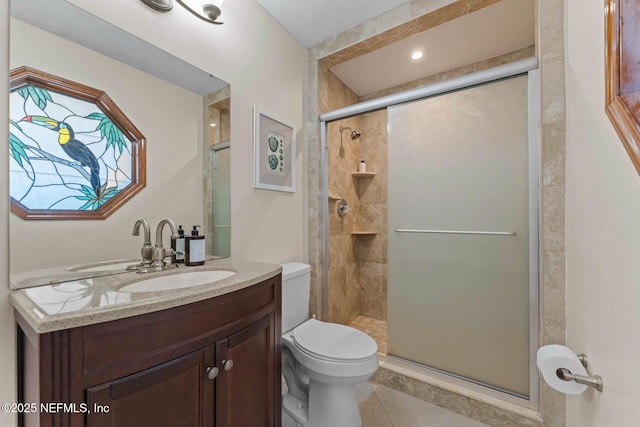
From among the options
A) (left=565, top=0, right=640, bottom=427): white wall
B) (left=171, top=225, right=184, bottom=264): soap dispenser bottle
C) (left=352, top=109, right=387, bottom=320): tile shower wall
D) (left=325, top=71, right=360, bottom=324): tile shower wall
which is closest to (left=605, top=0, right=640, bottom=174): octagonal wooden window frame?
(left=565, top=0, right=640, bottom=427): white wall

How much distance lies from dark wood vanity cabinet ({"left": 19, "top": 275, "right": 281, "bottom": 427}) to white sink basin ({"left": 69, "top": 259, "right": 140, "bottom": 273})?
0.22 metres

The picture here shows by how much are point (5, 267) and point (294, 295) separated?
119 centimetres

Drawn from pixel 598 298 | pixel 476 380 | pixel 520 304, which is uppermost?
pixel 598 298

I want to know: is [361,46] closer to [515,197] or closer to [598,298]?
[515,197]

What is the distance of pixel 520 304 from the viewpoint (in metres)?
1.43

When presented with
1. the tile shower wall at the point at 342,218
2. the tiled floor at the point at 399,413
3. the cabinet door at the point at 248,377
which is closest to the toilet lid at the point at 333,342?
the cabinet door at the point at 248,377

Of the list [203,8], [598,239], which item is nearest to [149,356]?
[598,239]

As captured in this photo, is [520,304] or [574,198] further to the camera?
[520,304]

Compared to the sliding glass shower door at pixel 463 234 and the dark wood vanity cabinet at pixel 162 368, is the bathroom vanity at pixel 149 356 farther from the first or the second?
the sliding glass shower door at pixel 463 234

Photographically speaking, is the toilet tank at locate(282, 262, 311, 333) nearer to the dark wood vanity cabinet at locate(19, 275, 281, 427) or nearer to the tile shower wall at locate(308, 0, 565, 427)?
the dark wood vanity cabinet at locate(19, 275, 281, 427)

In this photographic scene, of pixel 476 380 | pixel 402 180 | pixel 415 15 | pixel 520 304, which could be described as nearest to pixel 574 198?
pixel 520 304

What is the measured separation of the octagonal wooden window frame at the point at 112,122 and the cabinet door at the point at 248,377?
2.28 feet

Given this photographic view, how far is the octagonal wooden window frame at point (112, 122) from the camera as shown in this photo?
0.82m

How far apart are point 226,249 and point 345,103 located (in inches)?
74.7
